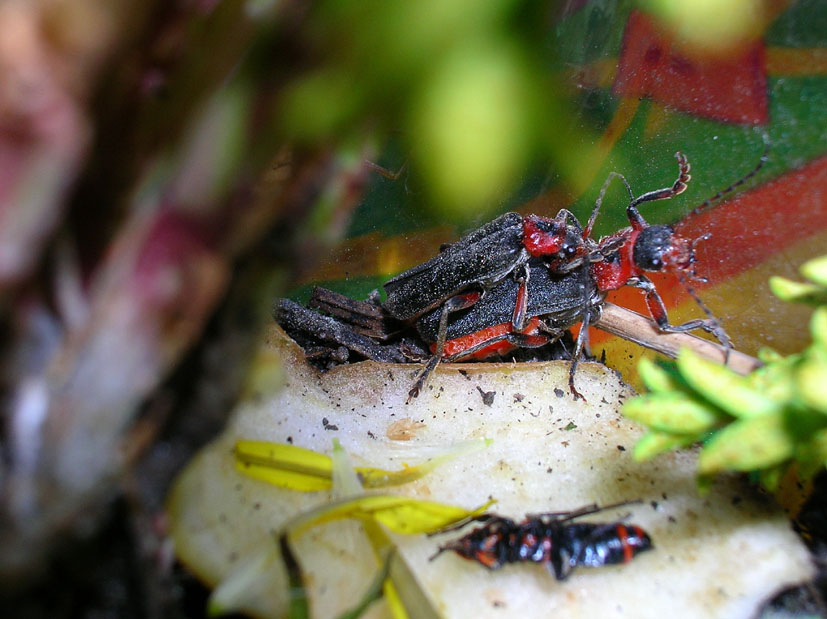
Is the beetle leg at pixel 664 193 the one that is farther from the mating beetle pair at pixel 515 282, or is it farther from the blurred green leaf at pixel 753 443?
the blurred green leaf at pixel 753 443

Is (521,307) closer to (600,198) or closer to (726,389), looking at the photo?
(600,198)

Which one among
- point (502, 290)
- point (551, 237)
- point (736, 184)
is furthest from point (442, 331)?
point (736, 184)

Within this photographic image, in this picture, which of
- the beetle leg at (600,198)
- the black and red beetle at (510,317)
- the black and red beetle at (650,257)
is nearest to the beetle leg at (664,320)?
the black and red beetle at (650,257)

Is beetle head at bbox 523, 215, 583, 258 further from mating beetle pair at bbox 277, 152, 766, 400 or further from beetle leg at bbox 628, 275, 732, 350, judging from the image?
beetle leg at bbox 628, 275, 732, 350

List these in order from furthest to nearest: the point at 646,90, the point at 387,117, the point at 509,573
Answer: the point at 646,90 → the point at 509,573 → the point at 387,117

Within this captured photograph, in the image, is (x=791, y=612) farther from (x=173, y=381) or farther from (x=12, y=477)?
(x=12, y=477)

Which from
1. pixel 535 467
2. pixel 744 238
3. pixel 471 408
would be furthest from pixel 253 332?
pixel 744 238
